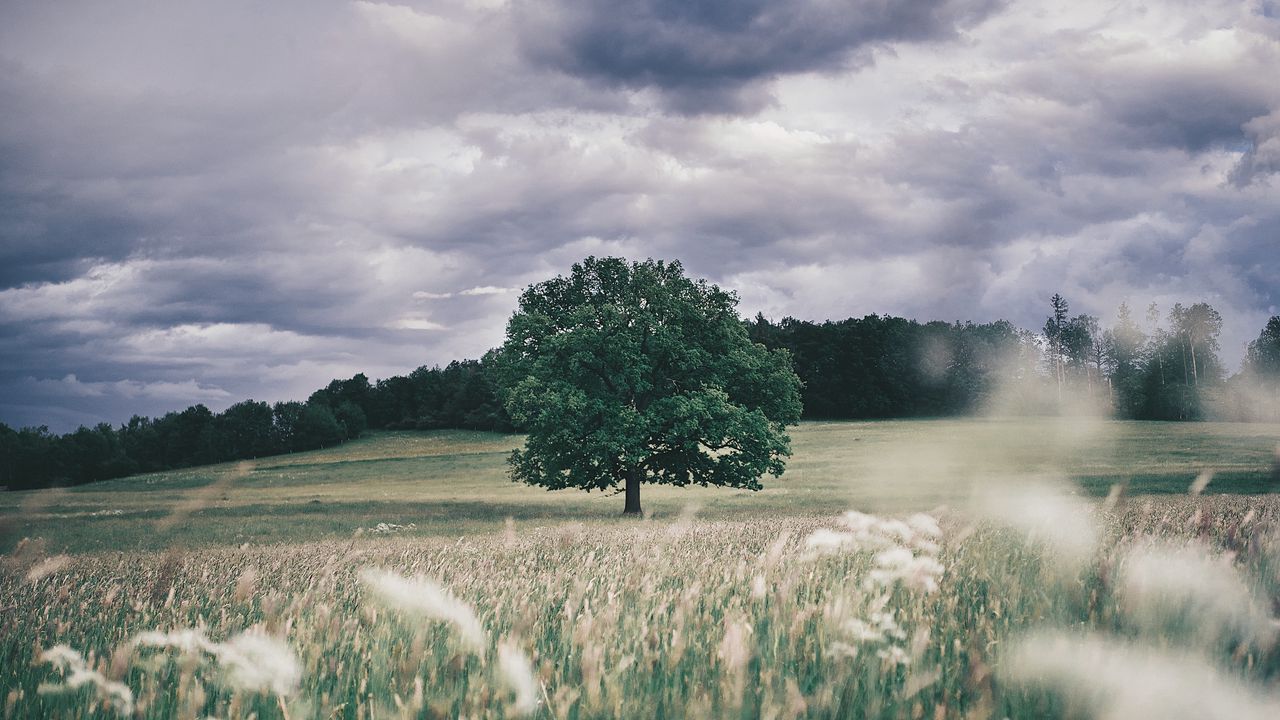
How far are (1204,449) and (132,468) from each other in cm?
11661

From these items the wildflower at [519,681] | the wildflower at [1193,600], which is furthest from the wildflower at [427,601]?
the wildflower at [1193,600]

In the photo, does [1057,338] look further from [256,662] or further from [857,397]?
[256,662]

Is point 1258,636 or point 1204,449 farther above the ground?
point 1258,636

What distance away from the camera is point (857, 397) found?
97562 mm

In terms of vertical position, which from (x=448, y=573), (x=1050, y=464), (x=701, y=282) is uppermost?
(x=701, y=282)

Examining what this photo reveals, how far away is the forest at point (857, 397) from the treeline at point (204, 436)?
0.57 ft

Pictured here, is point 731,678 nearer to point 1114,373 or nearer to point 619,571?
point 619,571

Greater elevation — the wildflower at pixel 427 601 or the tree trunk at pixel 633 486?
the wildflower at pixel 427 601

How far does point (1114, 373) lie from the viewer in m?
122

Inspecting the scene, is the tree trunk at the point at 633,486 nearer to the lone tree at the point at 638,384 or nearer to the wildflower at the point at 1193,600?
the lone tree at the point at 638,384

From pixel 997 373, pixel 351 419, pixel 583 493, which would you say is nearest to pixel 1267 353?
pixel 997 373

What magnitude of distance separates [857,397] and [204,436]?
86.5 m

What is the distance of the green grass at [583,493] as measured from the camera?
24562 millimetres

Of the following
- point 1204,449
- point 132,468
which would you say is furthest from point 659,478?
point 132,468
